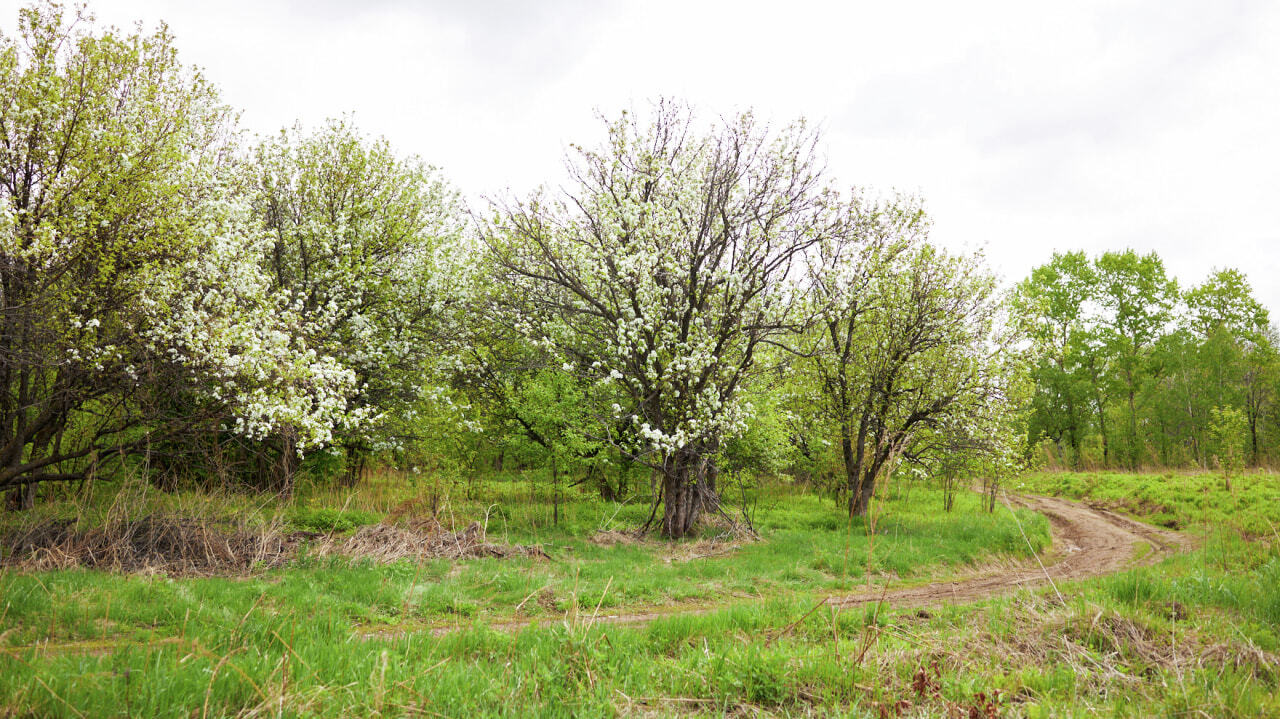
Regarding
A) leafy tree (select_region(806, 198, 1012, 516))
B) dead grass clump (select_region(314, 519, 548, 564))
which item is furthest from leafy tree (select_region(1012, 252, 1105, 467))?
dead grass clump (select_region(314, 519, 548, 564))

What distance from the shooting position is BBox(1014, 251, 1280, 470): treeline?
111ft

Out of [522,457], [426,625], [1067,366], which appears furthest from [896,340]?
[1067,366]

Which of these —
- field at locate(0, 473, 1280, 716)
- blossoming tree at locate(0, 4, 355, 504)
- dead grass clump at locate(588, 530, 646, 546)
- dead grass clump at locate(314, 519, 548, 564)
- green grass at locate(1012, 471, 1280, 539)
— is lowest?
dead grass clump at locate(588, 530, 646, 546)

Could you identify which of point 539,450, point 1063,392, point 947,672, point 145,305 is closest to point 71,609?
point 145,305

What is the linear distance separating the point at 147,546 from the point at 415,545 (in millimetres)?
4290

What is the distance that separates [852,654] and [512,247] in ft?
49.4

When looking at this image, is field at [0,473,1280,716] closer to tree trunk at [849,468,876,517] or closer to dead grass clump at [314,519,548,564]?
dead grass clump at [314,519,548,564]

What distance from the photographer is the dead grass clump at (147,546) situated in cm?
932

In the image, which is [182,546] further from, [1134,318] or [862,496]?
[1134,318]

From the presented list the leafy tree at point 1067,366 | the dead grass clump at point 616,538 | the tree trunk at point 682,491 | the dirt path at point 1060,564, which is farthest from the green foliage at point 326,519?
the leafy tree at point 1067,366

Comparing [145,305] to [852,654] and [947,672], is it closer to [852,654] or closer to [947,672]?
[852,654]

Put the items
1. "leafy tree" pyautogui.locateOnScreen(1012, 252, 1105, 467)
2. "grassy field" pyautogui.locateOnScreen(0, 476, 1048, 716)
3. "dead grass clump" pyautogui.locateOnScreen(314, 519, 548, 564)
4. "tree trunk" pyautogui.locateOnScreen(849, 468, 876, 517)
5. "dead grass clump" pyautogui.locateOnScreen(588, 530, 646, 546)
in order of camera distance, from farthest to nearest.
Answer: "leafy tree" pyautogui.locateOnScreen(1012, 252, 1105, 467)
"tree trunk" pyautogui.locateOnScreen(849, 468, 876, 517)
"dead grass clump" pyautogui.locateOnScreen(588, 530, 646, 546)
"dead grass clump" pyautogui.locateOnScreen(314, 519, 548, 564)
"grassy field" pyautogui.locateOnScreen(0, 476, 1048, 716)

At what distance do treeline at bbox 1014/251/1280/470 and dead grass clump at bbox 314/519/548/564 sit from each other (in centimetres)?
3129

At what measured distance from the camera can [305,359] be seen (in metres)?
12.5
